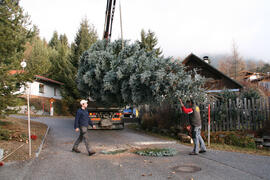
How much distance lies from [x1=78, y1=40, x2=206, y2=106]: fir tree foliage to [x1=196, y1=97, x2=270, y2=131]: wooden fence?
1.15 m

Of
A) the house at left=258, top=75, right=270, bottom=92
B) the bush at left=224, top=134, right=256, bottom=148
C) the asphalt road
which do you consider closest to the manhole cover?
the asphalt road

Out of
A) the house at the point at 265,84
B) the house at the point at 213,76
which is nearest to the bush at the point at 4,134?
the house at the point at 213,76

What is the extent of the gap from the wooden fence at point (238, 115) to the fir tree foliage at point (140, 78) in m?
1.15

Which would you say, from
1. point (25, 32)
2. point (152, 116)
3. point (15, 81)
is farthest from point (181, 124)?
point (25, 32)

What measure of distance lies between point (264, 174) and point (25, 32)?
11266 millimetres

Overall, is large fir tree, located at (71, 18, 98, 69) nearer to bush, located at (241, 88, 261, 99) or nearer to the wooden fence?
bush, located at (241, 88, 261, 99)

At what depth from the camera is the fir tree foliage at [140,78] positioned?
10.3 m

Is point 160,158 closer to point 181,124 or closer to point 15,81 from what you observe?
point 181,124

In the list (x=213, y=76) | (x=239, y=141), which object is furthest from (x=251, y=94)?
(x=213, y=76)

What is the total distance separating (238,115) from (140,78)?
4783 millimetres

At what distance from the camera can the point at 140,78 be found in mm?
10117

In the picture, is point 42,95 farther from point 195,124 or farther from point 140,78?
point 195,124

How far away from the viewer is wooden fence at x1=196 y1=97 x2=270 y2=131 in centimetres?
1069

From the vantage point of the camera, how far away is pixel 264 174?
18.9 ft
